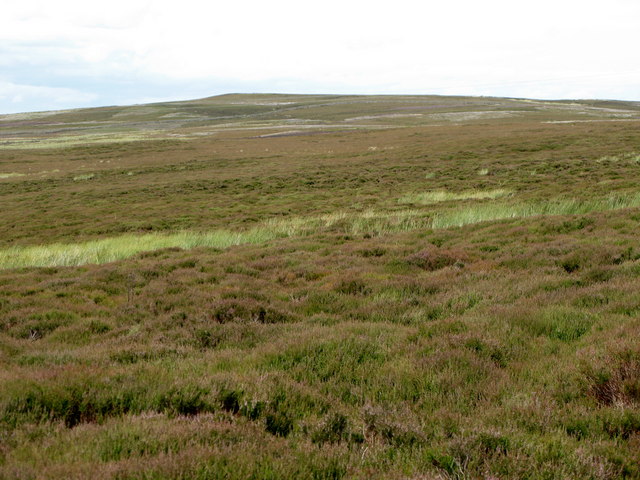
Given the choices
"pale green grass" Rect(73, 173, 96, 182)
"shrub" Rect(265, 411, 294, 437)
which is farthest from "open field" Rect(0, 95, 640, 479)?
"pale green grass" Rect(73, 173, 96, 182)

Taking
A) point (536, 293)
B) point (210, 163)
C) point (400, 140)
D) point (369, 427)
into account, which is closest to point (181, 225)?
point (536, 293)

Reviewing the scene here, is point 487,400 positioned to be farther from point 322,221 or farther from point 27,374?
point 322,221

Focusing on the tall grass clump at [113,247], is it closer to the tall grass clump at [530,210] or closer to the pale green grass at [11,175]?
the tall grass clump at [530,210]

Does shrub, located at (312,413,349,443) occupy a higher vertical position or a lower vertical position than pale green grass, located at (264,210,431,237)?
higher

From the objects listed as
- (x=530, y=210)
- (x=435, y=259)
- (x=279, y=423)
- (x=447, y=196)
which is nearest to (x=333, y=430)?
(x=279, y=423)

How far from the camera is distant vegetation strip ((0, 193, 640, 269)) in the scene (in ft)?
62.8

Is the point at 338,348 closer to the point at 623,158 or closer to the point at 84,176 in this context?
the point at 623,158

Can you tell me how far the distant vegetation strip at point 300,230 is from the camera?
19156 mm

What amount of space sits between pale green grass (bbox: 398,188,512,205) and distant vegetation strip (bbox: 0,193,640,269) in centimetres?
355

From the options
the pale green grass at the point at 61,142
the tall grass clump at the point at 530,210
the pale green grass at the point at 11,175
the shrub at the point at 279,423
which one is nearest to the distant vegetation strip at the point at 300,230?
the tall grass clump at the point at 530,210

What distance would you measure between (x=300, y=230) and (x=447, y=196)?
10899 mm

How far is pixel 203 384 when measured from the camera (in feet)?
19.2

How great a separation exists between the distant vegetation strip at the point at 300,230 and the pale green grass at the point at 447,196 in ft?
11.6

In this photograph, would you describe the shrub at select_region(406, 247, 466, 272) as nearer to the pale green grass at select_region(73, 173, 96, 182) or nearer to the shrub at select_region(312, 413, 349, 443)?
the shrub at select_region(312, 413, 349, 443)
